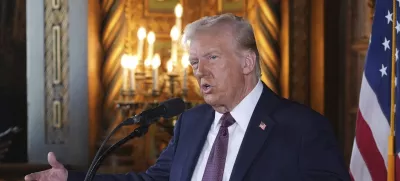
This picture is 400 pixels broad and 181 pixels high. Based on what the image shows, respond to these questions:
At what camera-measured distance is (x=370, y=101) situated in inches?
128

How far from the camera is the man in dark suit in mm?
2174

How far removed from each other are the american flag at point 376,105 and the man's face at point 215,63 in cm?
112

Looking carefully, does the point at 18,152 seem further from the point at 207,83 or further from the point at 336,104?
the point at 207,83

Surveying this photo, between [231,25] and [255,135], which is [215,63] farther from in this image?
[255,135]

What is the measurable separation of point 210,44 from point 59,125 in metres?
3.24

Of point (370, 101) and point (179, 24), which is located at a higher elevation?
point (179, 24)

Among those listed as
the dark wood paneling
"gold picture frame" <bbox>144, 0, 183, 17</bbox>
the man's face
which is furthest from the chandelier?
the man's face

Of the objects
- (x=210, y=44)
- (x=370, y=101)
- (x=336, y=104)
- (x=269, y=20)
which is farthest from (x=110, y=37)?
(x=210, y=44)

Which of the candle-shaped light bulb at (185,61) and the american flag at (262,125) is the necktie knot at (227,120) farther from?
the candle-shaped light bulb at (185,61)

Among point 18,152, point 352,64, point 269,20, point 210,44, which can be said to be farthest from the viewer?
point 18,152

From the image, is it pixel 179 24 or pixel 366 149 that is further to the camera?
pixel 179 24

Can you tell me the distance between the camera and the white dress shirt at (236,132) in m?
2.30

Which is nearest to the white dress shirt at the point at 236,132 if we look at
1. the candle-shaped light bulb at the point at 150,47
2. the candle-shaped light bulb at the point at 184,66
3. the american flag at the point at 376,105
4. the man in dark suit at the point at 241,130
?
the man in dark suit at the point at 241,130

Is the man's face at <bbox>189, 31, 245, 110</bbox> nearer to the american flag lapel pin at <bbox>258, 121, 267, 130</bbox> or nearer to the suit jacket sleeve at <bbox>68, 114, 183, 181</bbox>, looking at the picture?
the american flag lapel pin at <bbox>258, 121, 267, 130</bbox>
